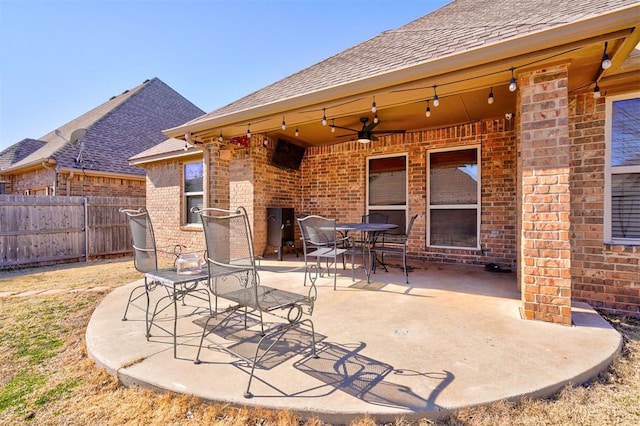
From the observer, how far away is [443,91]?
3873 mm

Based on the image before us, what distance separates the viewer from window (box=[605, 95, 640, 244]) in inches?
138

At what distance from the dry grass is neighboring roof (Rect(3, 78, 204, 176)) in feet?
29.3

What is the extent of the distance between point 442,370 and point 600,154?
341 centimetres

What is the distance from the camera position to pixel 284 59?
30.0 feet

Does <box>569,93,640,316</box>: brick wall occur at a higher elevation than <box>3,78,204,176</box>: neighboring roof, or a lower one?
lower

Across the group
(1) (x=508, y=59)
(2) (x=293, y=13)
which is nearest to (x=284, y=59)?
(2) (x=293, y=13)

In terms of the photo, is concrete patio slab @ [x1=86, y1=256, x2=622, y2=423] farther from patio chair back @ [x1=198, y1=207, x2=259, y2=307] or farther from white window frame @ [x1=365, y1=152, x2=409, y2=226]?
white window frame @ [x1=365, y1=152, x2=409, y2=226]

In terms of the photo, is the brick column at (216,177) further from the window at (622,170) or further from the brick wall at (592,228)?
the window at (622,170)

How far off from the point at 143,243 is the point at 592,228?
518 cm

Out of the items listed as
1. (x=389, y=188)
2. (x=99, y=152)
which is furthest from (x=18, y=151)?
(x=389, y=188)

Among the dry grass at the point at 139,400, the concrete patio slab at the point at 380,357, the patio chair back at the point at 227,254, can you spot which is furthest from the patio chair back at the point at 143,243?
the patio chair back at the point at 227,254

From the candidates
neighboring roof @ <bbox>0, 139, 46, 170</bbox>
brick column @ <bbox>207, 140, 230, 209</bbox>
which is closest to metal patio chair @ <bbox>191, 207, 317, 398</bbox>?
brick column @ <bbox>207, 140, 230, 209</bbox>

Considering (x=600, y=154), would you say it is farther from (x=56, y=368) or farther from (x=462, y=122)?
(x=56, y=368)

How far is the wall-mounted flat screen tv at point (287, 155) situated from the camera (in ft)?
22.6
